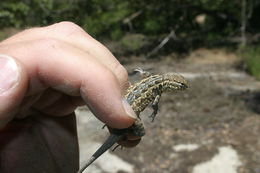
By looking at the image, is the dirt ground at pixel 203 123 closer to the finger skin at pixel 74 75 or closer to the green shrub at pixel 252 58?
the green shrub at pixel 252 58

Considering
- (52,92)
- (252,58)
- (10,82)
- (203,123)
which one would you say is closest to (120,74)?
(52,92)

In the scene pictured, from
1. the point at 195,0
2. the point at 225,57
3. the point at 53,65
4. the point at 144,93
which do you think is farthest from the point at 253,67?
the point at 53,65

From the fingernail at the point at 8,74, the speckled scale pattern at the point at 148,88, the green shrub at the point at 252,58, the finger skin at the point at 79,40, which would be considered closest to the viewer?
the fingernail at the point at 8,74

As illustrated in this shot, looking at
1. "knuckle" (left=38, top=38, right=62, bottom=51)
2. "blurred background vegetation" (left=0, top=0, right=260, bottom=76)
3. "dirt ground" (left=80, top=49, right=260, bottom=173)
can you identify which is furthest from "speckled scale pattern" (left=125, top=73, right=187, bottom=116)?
"blurred background vegetation" (left=0, top=0, right=260, bottom=76)

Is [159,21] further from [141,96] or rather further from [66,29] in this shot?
[66,29]

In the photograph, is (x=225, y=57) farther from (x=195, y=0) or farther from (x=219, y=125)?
(x=219, y=125)

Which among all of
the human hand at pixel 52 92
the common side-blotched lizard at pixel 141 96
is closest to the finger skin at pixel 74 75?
the human hand at pixel 52 92

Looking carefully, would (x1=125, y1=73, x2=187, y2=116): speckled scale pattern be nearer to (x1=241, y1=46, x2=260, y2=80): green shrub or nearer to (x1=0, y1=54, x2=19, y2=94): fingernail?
(x1=0, y1=54, x2=19, y2=94): fingernail
